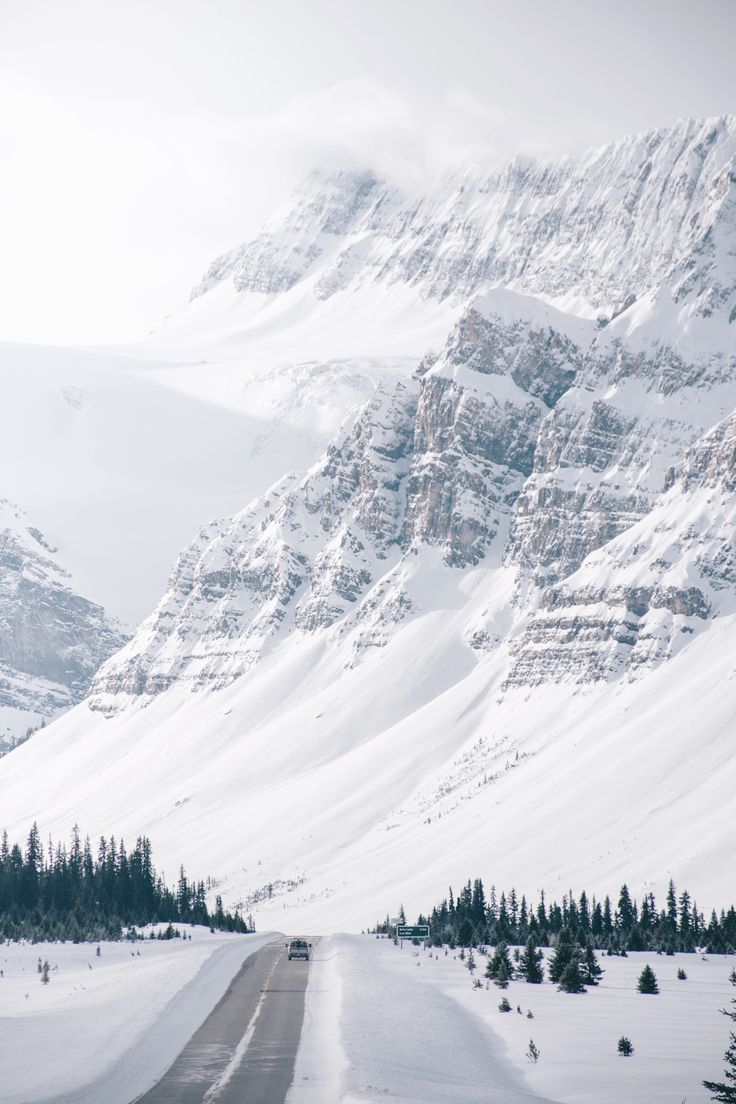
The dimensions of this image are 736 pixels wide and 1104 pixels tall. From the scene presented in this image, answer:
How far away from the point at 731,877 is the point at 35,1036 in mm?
152213

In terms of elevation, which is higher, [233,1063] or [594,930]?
[594,930]

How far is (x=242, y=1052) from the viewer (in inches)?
1860

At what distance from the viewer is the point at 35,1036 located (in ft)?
168

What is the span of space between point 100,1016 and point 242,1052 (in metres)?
10.6

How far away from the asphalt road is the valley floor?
0.60 metres

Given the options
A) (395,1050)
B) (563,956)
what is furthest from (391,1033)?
Answer: (563,956)

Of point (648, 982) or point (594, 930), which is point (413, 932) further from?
point (648, 982)


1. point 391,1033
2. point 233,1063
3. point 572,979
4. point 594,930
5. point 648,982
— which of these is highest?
point 594,930

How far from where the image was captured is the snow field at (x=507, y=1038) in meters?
42.2

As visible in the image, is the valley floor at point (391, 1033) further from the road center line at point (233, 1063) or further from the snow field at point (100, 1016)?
the road center line at point (233, 1063)

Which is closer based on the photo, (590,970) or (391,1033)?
(391,1033)

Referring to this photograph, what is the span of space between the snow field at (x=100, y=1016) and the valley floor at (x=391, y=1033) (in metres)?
0.09

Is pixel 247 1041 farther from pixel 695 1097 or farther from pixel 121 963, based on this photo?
pixel 121 963

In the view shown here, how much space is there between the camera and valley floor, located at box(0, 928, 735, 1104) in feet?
138
